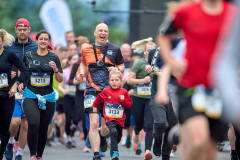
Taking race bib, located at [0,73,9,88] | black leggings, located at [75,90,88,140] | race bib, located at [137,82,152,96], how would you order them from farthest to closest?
black leggings, located at [75,90,88,140] < race bib, located at [137,82,152,96] < race bib, located at [0,73,9,88]

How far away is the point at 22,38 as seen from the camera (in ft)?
27.7

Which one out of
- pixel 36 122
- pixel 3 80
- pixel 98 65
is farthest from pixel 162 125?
pixel 3 80

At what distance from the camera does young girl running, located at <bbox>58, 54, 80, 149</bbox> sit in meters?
11.6

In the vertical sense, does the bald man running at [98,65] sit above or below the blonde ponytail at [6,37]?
below

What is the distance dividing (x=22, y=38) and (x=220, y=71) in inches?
207

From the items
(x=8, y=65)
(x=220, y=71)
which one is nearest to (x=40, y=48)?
(x=8, y=65)

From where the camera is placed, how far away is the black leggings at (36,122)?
7418 mm

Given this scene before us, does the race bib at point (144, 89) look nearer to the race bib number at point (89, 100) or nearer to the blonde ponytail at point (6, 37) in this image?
Answer: the race bib number at point (89, 100)

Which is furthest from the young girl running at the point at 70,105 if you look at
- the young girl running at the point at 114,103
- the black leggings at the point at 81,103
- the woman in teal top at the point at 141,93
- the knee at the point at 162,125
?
the knee at the point at 162,125

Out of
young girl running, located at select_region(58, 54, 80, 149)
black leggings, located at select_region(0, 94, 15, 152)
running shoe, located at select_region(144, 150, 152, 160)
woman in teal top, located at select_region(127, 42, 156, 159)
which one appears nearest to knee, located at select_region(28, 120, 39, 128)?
black leggings, located at select_region(0, 94, 15, 152)

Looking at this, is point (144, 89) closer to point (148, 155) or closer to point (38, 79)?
point (148, 155)

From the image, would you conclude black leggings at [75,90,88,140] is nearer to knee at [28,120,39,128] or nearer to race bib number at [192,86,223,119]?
knee at [28,120,39,128]

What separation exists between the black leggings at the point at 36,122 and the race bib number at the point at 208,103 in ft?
12.7

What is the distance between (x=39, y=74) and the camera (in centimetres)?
777
